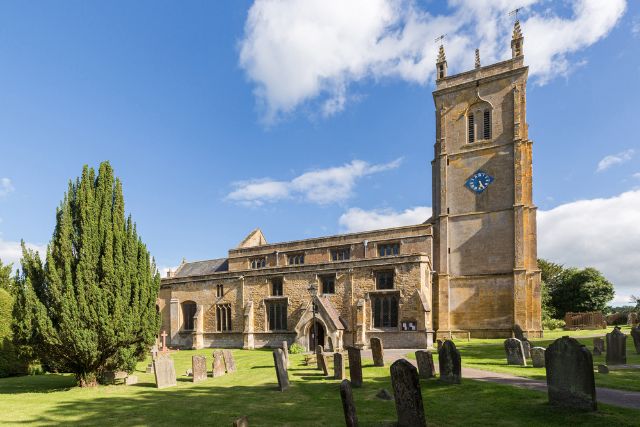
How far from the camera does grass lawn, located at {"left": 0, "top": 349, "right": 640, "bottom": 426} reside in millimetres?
8273

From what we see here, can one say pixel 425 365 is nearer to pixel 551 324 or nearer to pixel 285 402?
pixel 285 402

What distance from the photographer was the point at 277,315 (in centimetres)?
2881

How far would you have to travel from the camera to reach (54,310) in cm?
1342

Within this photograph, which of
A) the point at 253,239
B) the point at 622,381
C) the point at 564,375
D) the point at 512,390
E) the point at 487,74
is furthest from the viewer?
the point at 253,239

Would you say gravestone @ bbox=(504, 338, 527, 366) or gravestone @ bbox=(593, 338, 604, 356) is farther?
gravestone @ bbox=(593, 338, 604, 356)

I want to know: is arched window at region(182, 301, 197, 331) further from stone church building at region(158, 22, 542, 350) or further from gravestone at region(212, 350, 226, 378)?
gravestone at region(212, 350, 226, 378)

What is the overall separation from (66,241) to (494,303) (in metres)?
27.3

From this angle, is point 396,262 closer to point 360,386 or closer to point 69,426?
point 360,386

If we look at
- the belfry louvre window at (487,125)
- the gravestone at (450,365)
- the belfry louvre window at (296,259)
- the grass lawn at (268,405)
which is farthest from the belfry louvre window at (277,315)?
the belfry louvre window at (487,125)

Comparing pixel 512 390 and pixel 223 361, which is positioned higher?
pixel 512 390

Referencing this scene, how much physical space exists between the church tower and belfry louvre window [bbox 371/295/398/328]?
6.04 metres

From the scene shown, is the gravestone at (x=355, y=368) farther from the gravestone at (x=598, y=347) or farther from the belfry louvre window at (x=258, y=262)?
the belfry louvre window at (x=258, y=262)

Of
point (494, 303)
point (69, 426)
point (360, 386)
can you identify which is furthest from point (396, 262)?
point (69, 426)

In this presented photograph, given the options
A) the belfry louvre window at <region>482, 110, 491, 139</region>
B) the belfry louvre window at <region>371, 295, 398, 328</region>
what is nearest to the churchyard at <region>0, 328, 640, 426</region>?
the belfry louvre window at <region>371, 295, 398, 328</region>
